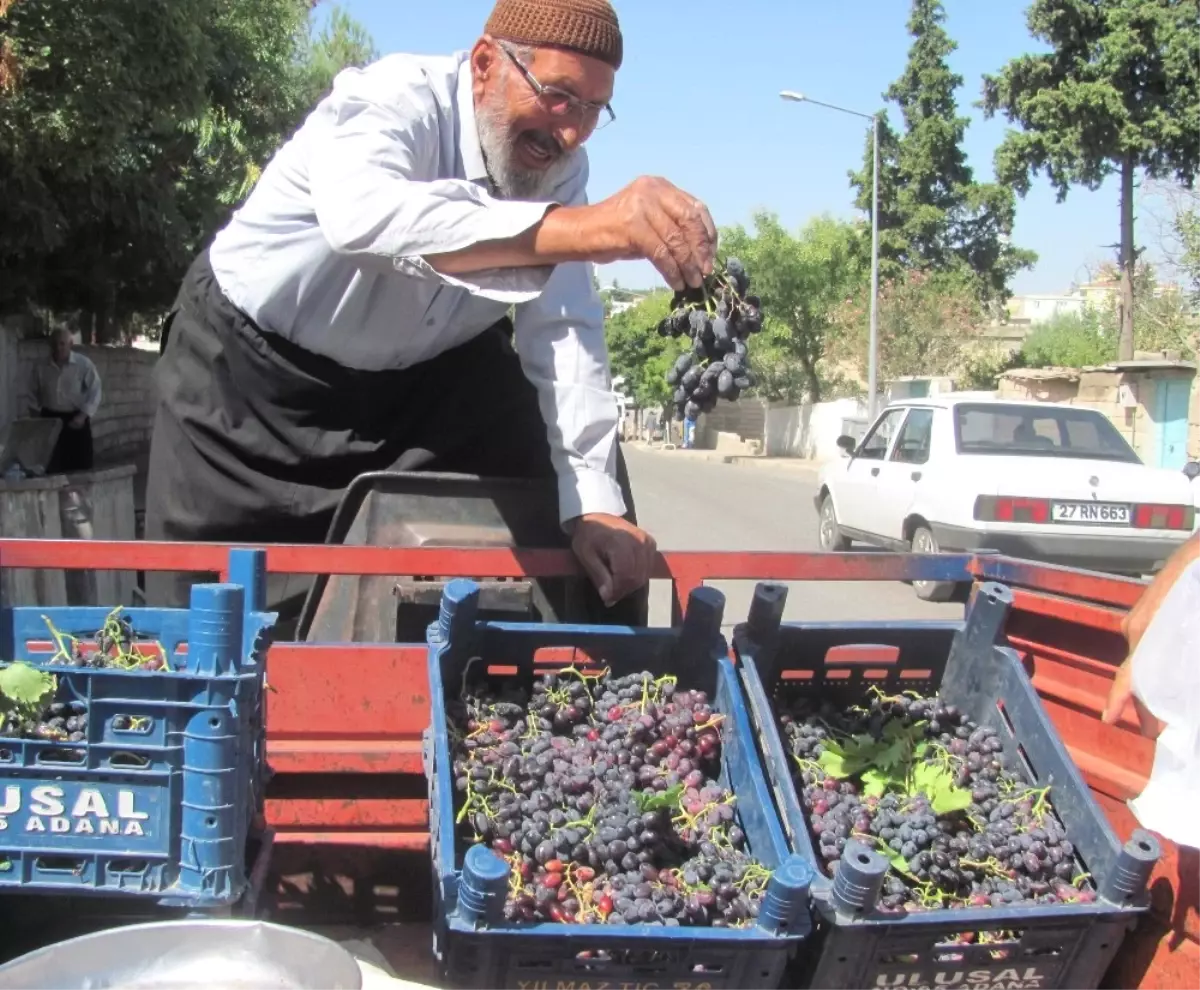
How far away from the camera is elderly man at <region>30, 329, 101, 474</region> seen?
484 inches

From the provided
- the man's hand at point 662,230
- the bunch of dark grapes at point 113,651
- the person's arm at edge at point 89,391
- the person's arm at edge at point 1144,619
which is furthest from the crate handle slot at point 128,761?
the person's arm at edge at point 89,391

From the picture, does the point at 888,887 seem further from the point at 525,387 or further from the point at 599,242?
the point at 525,387

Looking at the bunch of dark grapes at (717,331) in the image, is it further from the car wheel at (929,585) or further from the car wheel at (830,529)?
→ the car wheel at (830,529)

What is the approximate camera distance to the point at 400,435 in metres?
3.29

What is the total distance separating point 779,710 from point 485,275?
1114 millimetres

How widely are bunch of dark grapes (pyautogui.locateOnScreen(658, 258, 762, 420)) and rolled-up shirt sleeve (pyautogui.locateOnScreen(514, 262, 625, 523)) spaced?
47 centimetres

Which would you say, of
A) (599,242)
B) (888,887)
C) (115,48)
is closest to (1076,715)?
(888,887)

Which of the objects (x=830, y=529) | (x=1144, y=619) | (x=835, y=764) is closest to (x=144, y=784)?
(x=835, y=764)

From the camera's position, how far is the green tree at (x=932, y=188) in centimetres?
4078

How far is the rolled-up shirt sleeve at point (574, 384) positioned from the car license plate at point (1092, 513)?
23.2 feet

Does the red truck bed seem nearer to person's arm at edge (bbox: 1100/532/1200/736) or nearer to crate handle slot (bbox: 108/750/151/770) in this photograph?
person's arm at edge (bbox: 1100/532/1200/736)

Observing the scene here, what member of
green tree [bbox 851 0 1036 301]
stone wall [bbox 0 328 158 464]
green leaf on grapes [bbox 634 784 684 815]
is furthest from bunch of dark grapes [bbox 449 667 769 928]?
green tree [bbox 851 0 1036 301]

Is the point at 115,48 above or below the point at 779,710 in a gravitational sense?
above

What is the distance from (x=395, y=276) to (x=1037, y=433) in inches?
326
